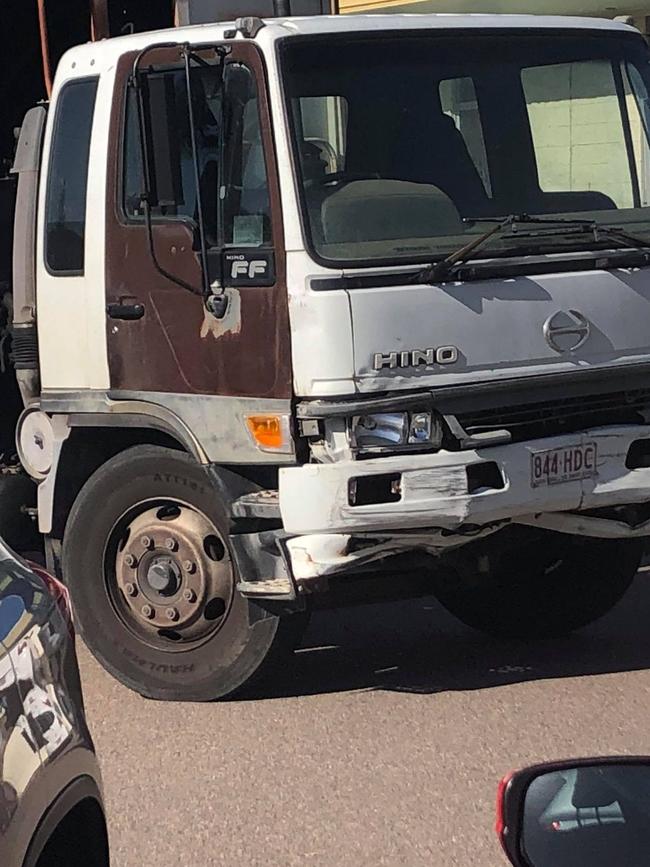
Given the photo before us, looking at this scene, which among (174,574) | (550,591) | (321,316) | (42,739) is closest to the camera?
(42,739)

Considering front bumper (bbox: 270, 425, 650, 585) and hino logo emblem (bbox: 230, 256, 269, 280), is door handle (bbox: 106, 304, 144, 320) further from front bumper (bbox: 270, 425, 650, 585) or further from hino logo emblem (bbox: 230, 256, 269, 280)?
front bumper (bbox: 270, 425, 650, 585)

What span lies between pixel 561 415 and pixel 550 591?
4.52 feet

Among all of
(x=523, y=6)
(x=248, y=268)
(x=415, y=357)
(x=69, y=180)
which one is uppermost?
(x=523, y=6)

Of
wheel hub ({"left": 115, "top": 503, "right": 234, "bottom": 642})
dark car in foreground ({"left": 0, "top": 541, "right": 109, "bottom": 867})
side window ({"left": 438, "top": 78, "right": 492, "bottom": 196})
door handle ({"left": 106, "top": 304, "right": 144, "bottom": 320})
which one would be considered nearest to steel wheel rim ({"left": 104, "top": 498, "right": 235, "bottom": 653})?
wheel hub ({"left": 115, "top": 503, "right": 234, "bottom": 642})

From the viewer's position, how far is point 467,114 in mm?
6441

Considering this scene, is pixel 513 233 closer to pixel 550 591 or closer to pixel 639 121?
pixel 639 121

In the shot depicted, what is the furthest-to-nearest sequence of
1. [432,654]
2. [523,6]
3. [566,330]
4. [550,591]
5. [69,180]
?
[523,6] → [550,591] → [432,654] → [69,180] → [566,330]

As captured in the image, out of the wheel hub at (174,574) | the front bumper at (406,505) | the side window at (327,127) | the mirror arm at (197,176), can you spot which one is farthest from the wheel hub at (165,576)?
the side window at (327,127)

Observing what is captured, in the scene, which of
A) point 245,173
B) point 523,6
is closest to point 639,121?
point 245,173

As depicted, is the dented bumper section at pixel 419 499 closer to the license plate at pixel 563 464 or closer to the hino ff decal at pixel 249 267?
the license plate at pixel 563 464

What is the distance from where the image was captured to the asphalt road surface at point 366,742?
4.86 m

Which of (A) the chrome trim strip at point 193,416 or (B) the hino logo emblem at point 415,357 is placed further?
(A) the chrome trim strip at point 193,416

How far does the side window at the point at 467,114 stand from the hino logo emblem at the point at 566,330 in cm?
63

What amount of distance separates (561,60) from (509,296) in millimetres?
1300
